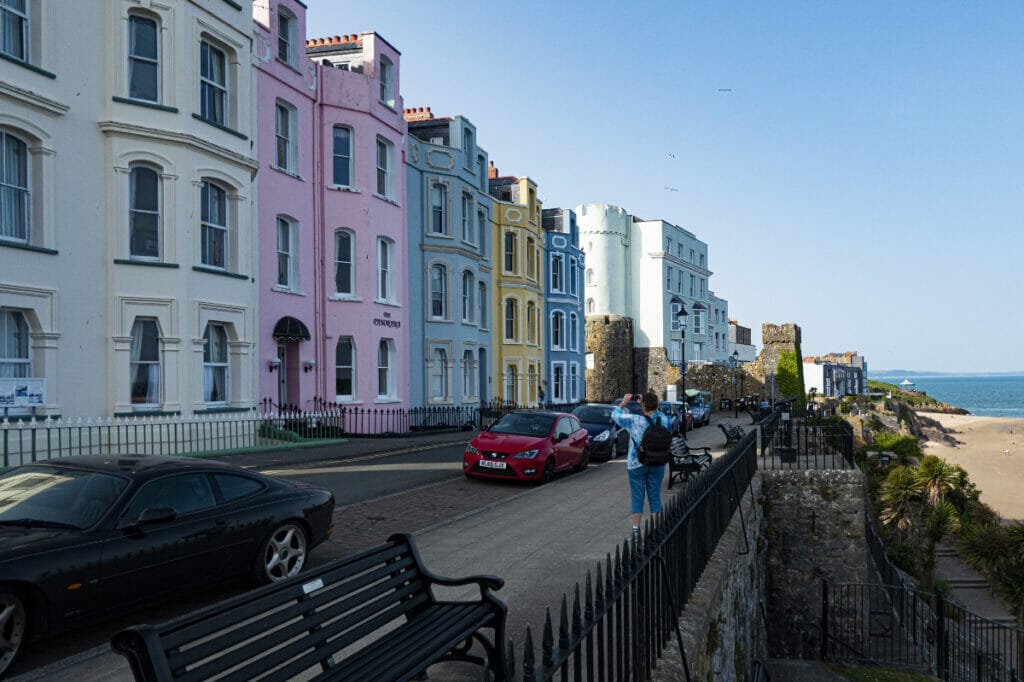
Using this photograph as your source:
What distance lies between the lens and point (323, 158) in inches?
1046

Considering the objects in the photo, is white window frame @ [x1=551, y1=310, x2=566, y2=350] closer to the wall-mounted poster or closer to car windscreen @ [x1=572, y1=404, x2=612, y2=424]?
car windscreen @ [x1=572, y1=404, x2=612, y2=424]

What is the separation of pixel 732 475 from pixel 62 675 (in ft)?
27.3

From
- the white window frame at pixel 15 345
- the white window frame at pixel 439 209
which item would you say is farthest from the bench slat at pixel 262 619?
the white window frame at pixel 439 209

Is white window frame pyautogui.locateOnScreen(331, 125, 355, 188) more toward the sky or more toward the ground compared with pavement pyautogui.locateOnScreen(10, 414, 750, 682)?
more toward the sky

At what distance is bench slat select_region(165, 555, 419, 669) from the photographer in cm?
306

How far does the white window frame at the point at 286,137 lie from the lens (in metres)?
25.0

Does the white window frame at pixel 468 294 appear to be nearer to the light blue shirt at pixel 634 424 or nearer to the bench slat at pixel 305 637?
the light blue shirt at pixel 634 424

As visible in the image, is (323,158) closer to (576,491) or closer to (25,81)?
(25,81)

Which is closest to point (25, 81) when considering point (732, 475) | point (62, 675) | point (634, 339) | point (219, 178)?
point (219, 178)

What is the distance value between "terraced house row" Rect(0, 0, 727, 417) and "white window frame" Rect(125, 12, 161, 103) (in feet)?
0.18

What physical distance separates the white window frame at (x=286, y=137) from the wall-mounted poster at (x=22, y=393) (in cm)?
1128

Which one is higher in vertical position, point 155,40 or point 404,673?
point 155,40

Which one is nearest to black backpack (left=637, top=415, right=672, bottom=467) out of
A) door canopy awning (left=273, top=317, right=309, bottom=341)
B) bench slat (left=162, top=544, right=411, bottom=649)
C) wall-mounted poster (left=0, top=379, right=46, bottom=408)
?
bench slat (left=162, top=544, right=411, bottom=649)

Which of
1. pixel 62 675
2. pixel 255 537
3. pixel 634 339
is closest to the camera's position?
pixel 62 675
